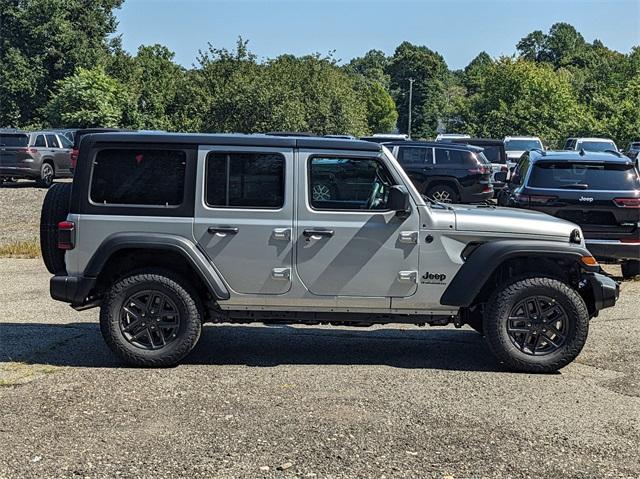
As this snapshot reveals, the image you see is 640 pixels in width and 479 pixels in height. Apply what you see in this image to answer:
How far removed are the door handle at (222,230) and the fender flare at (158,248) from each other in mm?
202

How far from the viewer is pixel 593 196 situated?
10539 millimetres

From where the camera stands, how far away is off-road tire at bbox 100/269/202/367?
6594 millimetres

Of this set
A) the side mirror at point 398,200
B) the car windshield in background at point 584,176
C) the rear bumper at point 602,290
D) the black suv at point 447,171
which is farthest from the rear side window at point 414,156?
the side mirror at point 398,200

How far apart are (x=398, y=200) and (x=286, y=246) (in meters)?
1.00

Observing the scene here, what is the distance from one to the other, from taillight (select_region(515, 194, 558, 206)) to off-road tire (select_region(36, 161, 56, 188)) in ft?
62.2

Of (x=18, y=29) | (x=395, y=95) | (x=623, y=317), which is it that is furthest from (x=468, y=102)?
(x=395, y=95)

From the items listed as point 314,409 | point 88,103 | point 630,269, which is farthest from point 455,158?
point 88,103

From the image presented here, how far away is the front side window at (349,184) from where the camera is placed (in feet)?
21.9

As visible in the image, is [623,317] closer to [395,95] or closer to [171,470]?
[171,470]

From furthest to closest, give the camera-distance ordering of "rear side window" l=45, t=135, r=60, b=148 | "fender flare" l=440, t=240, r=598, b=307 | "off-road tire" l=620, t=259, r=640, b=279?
"rear side window" l=45, t=135, r=60, b=148 → "off-road tire" l=620, t=259, r=640, b=279 → "fender flare" l=440, t=240, r=598, b=307

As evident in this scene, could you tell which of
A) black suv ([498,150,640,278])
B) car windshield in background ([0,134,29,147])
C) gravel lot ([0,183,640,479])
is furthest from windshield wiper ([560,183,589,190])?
car windshield in background ([0,134,29,147])

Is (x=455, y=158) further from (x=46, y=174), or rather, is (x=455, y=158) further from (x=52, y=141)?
(x=52, y=141)

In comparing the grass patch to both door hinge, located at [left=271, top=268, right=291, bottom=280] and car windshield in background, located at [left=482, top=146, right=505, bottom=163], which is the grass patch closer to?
door hinge, located at [left=271, top=268, right=291, bottom=280]

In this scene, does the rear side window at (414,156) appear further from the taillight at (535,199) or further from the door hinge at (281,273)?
the door hinge at (281,273)
